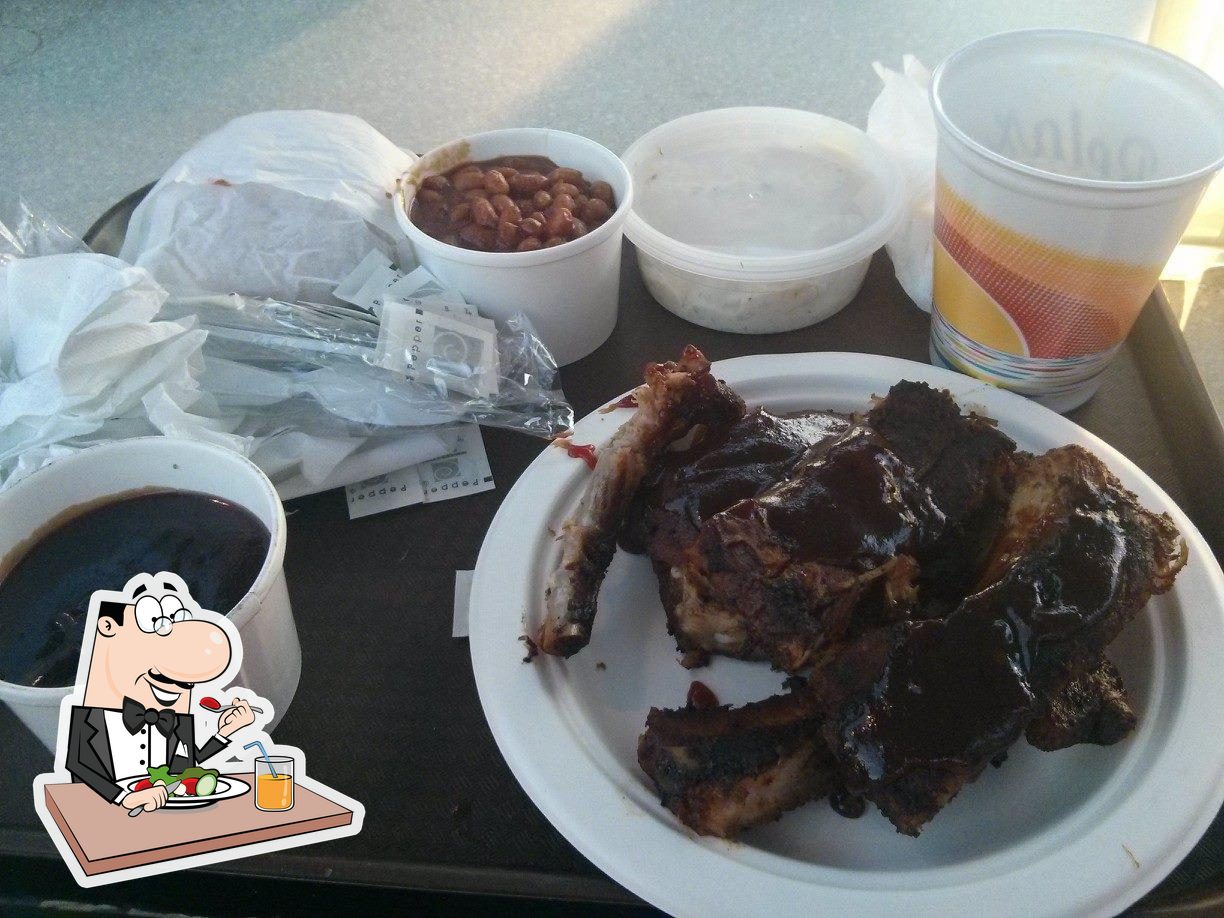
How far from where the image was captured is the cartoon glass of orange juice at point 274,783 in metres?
0.75

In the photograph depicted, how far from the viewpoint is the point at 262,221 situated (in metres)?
1.27

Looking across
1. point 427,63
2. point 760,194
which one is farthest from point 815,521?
point 427,63

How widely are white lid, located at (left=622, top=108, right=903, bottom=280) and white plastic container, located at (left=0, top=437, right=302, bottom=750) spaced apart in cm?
72

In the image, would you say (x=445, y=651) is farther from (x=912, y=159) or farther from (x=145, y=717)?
(x=912, y=159)

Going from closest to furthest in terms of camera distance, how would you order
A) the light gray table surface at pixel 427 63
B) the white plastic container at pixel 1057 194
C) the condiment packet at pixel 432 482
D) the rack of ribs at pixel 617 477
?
the rack of ribs at pixel 617 477 → the white plastic container at pixel 1057 194 → the condiment packet at pixel 432 482 → the light gray table surface at pixel 427 63

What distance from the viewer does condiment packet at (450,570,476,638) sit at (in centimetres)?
103

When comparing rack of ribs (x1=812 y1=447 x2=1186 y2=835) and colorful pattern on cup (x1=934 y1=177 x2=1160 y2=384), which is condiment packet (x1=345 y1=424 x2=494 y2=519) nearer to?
rack of ribs (x1=812 y1=447 x2=1186 y2=835)

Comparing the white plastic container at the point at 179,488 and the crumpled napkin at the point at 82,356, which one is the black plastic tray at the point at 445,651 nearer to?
the white plastic container at the point at 179,488

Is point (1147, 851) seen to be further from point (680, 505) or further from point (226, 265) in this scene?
point (226, 265)

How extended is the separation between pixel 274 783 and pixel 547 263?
727mm

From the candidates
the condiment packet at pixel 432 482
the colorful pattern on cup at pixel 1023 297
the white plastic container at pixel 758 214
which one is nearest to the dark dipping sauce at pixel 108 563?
the condiment packet at pixel 432 482

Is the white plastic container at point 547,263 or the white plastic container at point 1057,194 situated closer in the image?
the white plastic container at point 1057,194

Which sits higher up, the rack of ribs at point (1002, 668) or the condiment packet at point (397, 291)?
the rack of ribs at point (1002, 668)

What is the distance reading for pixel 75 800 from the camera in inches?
28.2
